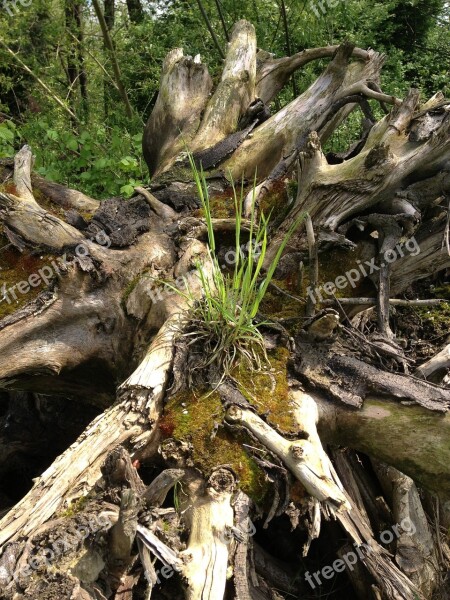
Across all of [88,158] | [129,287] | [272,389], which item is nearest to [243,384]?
[272,389]

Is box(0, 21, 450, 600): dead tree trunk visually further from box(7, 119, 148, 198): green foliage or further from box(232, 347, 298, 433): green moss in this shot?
box(7, 119, 148, 198): green foliage

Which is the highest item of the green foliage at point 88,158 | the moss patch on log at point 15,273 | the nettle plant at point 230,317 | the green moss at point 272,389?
the green foliage at point 88,158

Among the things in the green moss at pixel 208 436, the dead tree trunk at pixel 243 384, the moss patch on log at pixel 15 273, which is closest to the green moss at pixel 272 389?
the dead tree trunk at pixel 243 384

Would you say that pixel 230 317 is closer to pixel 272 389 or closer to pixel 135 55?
pixel 272 389

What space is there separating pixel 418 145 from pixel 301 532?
6.54ft

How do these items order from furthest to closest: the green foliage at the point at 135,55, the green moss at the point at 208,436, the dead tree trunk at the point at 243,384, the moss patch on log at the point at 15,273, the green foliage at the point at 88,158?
the green foliage at the point at 135,55 < the green foliage at the point at 88,158 < the moss patch on log at the point at 15,273 < the green moss at the point at 208,436 < the dead tree trunk at the point at 243,384

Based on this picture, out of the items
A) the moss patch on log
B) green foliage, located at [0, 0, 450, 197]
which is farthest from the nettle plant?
green foliage, located at [0, 0, 450, 197]

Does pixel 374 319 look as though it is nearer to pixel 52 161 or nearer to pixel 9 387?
pixel 9 387

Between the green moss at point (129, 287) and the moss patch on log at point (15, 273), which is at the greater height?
the moss patch on log at point (15, 273)

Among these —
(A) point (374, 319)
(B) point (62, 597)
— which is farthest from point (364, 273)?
(B) point (62, 597)

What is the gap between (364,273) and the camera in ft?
9.70

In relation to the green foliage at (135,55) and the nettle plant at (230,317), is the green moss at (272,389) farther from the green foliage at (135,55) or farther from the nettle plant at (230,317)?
the green foliage at (135,55)

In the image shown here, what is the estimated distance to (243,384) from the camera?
2354mm

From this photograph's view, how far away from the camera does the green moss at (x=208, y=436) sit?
2.10 meters
